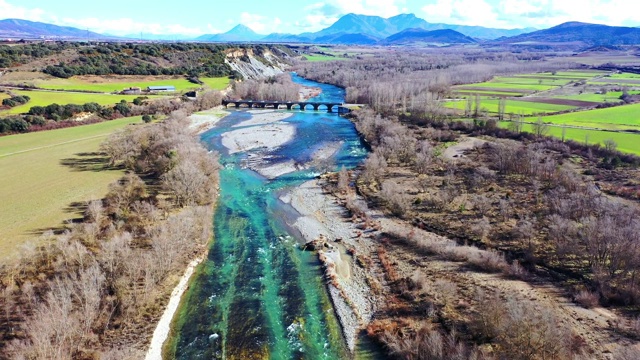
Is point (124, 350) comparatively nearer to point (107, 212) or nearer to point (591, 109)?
point (107, 212)

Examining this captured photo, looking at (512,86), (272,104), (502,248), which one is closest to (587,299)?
(502,248)

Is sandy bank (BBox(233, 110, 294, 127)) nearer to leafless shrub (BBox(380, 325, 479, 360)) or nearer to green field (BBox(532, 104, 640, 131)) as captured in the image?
green field (BBox(532, 104, 640, 131))

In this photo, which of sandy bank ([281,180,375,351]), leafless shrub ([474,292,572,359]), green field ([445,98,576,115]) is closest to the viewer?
leafless shrub ([474,292,572,359])

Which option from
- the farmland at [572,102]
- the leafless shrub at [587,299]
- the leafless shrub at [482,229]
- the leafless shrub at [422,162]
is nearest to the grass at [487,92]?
the farmland at [572,102]

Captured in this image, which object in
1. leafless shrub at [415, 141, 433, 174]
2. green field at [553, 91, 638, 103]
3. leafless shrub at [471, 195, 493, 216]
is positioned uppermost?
green field at [553, 91, 638, 103]

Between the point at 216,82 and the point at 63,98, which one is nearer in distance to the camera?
the point at 63,98

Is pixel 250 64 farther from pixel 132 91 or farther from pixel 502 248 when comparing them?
pixel 502 248

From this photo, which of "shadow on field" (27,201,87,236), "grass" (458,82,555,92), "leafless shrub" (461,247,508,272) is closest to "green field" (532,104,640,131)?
"grass" (458,82,555,92)

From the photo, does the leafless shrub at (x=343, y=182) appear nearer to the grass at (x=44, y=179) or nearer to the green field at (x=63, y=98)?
the grass at (x=44, y=179)
